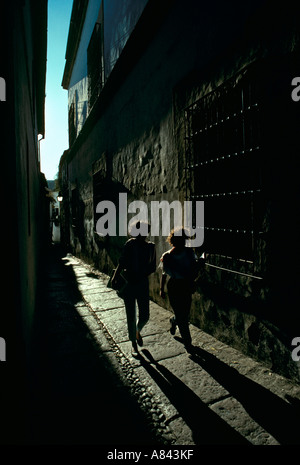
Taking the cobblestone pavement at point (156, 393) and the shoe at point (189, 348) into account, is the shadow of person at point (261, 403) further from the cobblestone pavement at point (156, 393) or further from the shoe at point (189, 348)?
the shoe at point (189, 348)

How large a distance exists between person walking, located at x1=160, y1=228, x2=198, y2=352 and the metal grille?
0.47 m

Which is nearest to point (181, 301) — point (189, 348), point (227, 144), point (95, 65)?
point (189, 348)

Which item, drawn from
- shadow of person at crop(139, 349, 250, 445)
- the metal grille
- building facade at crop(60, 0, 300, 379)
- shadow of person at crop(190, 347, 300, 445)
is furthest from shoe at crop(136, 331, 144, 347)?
the metal grille

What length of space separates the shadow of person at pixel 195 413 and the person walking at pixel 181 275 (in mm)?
581

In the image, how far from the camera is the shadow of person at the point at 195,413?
6.27 ft

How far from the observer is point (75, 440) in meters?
1.92

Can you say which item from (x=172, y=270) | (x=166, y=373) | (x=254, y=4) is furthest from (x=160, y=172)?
(x=166, y=373)

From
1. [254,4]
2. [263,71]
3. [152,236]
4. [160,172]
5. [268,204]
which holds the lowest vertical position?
[152,236]

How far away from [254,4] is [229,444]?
398 centimetres

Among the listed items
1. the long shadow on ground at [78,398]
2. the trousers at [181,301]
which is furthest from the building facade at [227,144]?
the long shadow on ground at [78,398]

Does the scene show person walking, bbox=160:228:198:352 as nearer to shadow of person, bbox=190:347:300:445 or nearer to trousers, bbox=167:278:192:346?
trousers, bbox=167:278:192:346

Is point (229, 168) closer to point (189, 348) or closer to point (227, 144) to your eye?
point (227, 144)

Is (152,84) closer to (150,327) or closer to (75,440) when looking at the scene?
(150,327)

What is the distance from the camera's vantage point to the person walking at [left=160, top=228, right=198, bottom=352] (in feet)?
10.3
